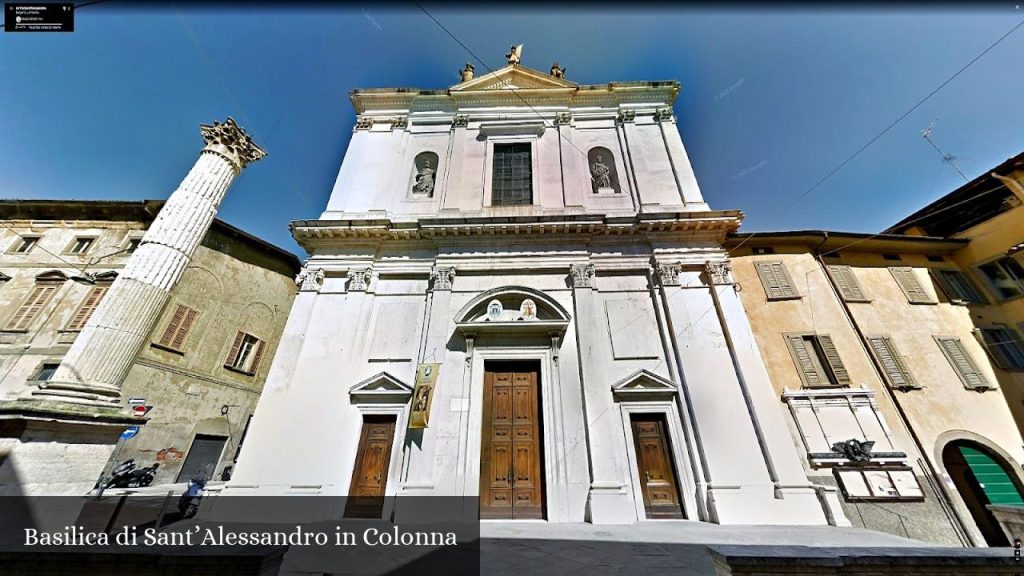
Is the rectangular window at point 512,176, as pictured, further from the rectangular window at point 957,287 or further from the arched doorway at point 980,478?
the rectangular window at point 957,287

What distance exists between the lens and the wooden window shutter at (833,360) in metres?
9.21

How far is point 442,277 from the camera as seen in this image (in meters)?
10.5

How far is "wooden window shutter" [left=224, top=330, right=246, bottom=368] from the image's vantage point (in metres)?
14.5

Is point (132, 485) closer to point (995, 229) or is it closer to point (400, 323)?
point (400, 323)

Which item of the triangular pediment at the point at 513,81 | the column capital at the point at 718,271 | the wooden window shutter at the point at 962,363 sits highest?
the triangular pediment at the point at 513,81

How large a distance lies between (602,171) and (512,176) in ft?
11.4

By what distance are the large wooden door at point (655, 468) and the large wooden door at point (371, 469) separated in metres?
6.26

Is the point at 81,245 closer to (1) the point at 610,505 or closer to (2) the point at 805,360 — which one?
(1) the point at 610,505

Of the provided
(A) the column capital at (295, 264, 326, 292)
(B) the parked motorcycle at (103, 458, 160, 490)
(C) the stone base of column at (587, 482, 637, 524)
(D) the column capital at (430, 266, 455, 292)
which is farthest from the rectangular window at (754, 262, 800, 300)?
(B) the parked motorcycle at (103, 458, 160, 490)

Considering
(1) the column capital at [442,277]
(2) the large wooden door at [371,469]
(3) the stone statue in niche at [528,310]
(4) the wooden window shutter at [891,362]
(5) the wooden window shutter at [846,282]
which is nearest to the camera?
(2) the large wooden door at [371,469]

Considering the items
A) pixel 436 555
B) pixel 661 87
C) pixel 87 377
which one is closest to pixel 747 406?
pixel 436 555

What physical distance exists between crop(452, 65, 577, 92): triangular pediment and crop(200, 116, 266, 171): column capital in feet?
27.9

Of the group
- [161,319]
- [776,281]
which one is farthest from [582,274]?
[161,319]

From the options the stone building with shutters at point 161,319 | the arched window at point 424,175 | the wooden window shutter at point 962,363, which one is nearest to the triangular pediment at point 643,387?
the wooden window shutter at point 962,363
